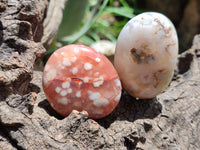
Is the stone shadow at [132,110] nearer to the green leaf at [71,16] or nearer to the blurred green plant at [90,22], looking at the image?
the blurred green plant at [90,22]

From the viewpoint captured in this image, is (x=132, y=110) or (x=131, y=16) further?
(x=131, y=16)

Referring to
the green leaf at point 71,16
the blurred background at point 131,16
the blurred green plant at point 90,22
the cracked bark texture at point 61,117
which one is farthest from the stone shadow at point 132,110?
the blurred background at point 131,16

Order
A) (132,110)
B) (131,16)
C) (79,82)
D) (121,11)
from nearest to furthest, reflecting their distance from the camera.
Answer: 1. (79,82)
2. (132,110)
3. (131,16)
4. (121,11)

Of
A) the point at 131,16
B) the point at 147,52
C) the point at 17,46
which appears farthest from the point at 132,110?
the point at 131,16

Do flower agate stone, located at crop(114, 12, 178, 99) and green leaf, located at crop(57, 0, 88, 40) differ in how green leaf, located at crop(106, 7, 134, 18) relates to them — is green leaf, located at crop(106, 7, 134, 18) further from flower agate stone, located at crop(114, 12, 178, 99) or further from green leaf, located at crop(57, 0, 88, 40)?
flower agate stone, located at crop(114, 12, 178, 99)

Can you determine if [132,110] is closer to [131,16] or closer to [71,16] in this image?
[71,16]

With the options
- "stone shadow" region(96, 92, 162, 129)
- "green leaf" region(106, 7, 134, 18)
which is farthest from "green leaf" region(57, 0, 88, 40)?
"stone shadow" region(96, 92, 162, 129)

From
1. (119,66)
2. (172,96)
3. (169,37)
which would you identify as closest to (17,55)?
(119,66)
